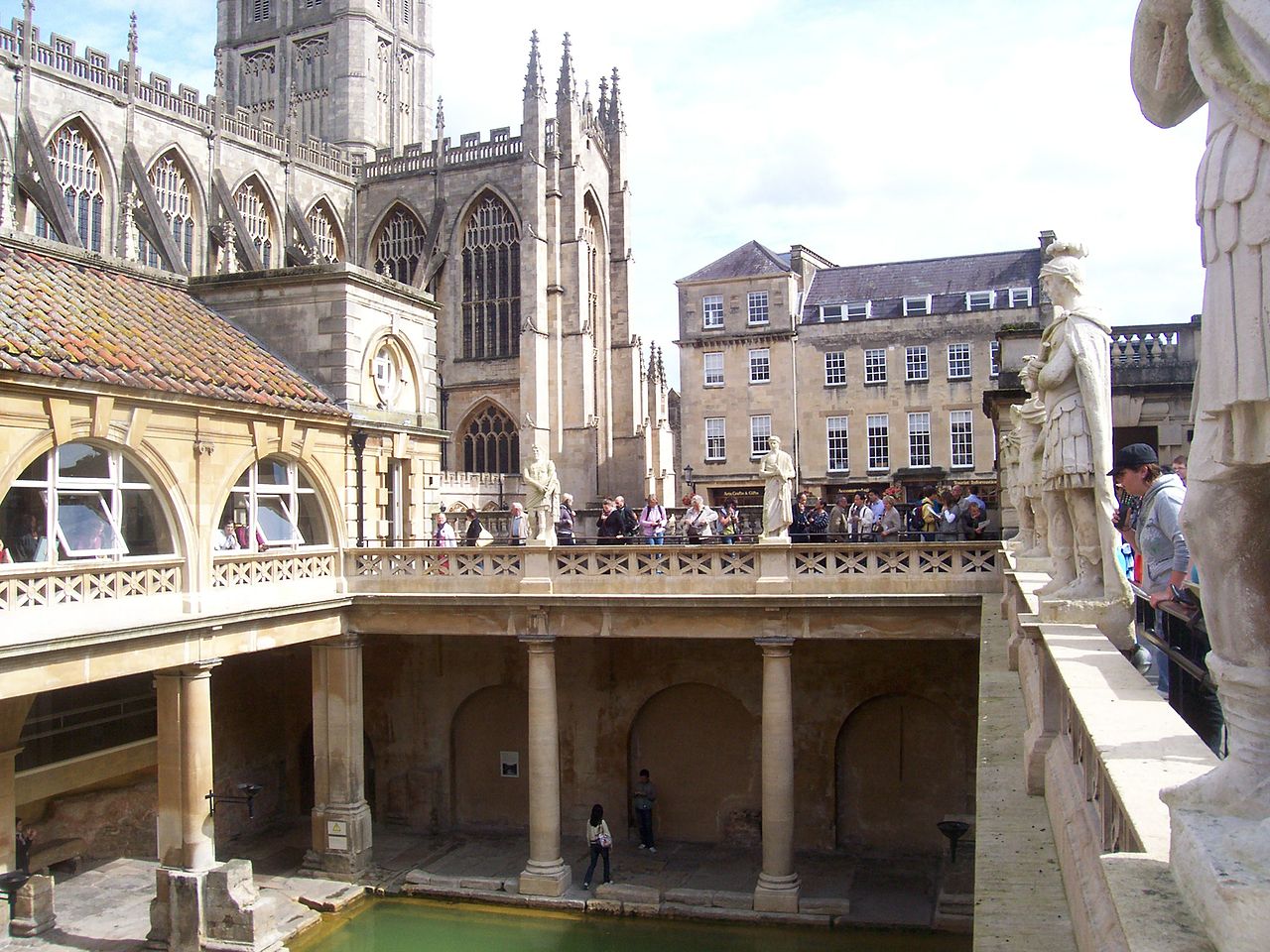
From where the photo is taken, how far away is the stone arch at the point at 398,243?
51.3 m

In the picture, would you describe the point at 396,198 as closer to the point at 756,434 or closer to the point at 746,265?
the point at 746,265

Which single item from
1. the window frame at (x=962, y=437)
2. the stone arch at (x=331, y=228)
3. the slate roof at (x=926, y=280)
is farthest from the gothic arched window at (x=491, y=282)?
the window frame at (x=962, y=437)

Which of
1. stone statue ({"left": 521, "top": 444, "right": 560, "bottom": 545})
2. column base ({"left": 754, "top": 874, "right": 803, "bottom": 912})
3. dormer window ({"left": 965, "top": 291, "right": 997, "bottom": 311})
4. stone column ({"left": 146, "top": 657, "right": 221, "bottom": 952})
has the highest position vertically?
dormer window ({"left": 965, "top": 291, "right": 997, "bottom": 311})

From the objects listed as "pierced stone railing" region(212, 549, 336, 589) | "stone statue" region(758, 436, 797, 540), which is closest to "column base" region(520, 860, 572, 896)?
"pierced stone railing" region(212, 549, 336, 589)

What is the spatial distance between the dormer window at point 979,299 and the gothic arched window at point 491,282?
60.3 feet

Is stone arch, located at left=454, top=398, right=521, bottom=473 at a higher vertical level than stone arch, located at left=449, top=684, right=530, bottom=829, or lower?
higher

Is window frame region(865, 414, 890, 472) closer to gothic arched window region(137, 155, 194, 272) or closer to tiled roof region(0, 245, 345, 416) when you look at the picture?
gothic arched window region(137, 155, 194, 272)

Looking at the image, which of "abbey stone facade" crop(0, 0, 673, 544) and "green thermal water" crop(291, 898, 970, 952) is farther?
"abbey stone facade" crop(0, 0, 673, 544)

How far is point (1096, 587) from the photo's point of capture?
269 inches

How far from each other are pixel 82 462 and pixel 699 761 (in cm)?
1344

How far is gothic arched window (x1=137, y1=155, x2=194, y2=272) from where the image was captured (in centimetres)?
4125

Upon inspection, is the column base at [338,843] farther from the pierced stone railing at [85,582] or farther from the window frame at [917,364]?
the window frame at [917,364]

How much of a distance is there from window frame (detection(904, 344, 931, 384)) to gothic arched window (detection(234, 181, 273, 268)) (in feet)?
82.0

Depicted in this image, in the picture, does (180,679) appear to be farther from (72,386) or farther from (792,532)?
(792,532)
